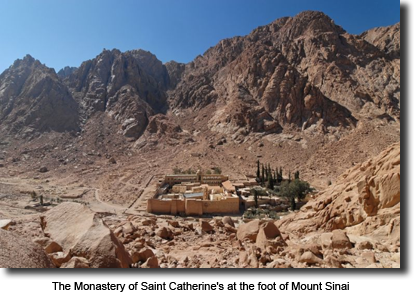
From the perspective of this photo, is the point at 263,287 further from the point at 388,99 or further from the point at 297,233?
the point at 388,99

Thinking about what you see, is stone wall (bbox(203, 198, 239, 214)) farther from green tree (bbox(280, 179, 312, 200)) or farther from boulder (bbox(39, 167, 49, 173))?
boulder (bbox(39, 167, 49, 173))

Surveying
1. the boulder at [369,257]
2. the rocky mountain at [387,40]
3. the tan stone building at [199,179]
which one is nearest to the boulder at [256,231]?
the boulder at [369,257]

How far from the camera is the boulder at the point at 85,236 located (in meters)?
4.51

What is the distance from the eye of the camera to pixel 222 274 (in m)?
4.26

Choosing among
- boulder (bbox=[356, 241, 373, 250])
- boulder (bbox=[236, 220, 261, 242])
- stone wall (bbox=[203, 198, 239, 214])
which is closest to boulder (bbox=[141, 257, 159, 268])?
boulder (bbox=[236, 220, 261, 242])

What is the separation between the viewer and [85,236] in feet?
16.3

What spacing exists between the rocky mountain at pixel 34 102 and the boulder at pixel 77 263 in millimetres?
77932

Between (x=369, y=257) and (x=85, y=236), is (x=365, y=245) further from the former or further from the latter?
(x=85, y=236)

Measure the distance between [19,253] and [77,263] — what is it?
808mm

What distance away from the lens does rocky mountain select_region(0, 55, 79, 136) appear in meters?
73.2

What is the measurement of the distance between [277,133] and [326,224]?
163ft

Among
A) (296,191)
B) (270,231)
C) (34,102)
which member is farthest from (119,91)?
(270,231)

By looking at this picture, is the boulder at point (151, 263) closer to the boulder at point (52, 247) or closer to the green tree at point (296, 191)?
the boulder at point (52, 247)

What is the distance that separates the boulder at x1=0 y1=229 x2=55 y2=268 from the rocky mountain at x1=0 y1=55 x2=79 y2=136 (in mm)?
77991
